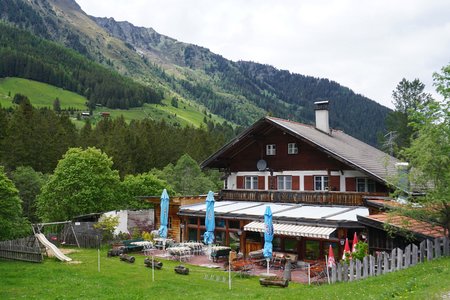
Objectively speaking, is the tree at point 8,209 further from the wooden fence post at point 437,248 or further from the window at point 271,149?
the wooden fence post at point 437,248

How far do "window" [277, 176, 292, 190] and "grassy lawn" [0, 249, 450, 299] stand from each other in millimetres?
10084

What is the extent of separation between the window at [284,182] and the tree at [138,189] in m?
12.3

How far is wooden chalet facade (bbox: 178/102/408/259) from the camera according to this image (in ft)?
72.0

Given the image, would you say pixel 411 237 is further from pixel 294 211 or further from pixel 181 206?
pixel 181 206

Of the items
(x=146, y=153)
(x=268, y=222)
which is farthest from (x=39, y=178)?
(x=268, y=222)

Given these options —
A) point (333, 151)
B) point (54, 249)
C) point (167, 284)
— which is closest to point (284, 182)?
point (333, 151)

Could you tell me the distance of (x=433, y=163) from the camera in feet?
47.1

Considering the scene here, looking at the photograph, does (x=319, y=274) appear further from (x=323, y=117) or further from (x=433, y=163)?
(x=323, y=117)

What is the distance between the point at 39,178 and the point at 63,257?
65.0 ft

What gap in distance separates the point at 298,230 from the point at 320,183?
7.57m

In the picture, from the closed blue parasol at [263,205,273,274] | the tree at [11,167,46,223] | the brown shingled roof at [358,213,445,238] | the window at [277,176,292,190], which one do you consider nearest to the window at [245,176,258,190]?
the window at [277,176,292,190]

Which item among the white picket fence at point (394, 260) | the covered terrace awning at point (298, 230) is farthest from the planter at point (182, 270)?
the white picket fence at point (394, 260)

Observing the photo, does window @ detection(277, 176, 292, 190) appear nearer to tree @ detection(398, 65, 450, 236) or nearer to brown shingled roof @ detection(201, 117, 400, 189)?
brown shingled roof @ detection(201, 117, 400, 189)

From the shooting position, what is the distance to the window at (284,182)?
2928 cm
